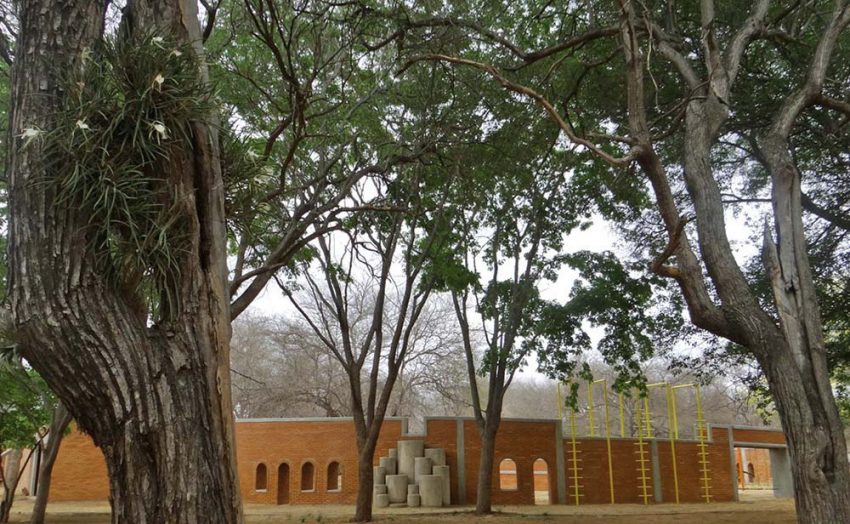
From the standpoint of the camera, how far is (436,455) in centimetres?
2142

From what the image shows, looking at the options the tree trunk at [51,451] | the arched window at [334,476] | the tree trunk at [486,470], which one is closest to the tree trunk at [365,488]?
the tree trunk at [486,470]

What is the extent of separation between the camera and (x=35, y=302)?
9.02ft

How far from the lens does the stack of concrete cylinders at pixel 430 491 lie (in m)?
20.1

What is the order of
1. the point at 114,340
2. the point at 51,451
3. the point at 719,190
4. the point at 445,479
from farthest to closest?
the point at 445,479, the point at 51,451, the point at 719,190, the point at 114,340

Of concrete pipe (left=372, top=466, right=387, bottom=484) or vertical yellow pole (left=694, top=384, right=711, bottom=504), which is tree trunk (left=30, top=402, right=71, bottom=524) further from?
vertical yellow pole (left=694, top=384, right=711, bottom=504)

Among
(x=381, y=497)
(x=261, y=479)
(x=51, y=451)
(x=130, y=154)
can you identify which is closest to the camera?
(x=130, y=154)

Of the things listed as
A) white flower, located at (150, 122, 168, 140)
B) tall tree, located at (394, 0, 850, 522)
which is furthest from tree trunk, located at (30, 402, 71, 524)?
white flower, located at (150, 122, 168, 140)

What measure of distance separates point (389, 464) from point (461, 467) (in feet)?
A: 7.25

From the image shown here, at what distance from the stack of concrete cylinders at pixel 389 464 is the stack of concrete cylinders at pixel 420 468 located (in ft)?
2.50

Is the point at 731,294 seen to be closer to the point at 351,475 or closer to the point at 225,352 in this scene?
the point at 225,352

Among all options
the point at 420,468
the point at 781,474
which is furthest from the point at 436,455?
the point at 781,474

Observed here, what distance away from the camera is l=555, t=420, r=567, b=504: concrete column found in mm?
22500

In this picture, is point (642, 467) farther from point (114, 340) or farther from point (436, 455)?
point (114, 340)

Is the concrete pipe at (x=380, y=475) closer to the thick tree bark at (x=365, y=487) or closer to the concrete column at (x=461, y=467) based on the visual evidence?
the concrete column at (x=461, y=467)
